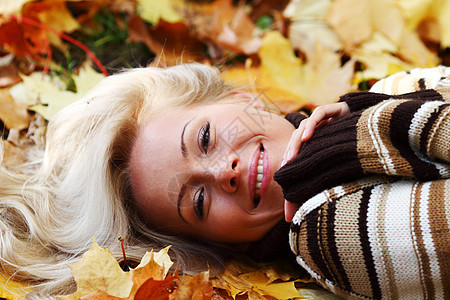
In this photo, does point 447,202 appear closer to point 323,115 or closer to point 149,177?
point 323,115

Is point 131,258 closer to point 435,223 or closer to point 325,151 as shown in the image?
point 325,151

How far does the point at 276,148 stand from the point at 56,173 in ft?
2.58

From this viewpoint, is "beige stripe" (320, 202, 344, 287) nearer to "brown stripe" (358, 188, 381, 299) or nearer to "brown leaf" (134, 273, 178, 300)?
"brown stripe" (358, 188, 381, 299)

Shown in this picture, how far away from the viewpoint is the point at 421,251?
42.5 inches

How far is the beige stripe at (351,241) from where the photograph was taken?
3.73 feet

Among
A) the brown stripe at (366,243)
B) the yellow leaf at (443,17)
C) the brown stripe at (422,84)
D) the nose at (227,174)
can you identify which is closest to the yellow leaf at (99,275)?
the nose at (227,174)

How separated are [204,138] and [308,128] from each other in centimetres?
30

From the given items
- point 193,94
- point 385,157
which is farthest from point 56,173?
point 385,157

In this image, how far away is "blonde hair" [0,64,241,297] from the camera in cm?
144

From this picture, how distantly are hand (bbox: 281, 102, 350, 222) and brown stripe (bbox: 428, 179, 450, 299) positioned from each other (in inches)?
13.7

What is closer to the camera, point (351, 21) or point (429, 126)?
point (429, 126)

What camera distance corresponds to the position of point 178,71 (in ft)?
5.76

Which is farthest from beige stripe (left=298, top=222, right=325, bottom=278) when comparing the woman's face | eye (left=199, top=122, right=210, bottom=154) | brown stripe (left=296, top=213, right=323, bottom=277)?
eye (left=199, top=122, right=210, bottom=154)

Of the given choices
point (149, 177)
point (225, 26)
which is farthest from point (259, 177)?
point (225, 26)
